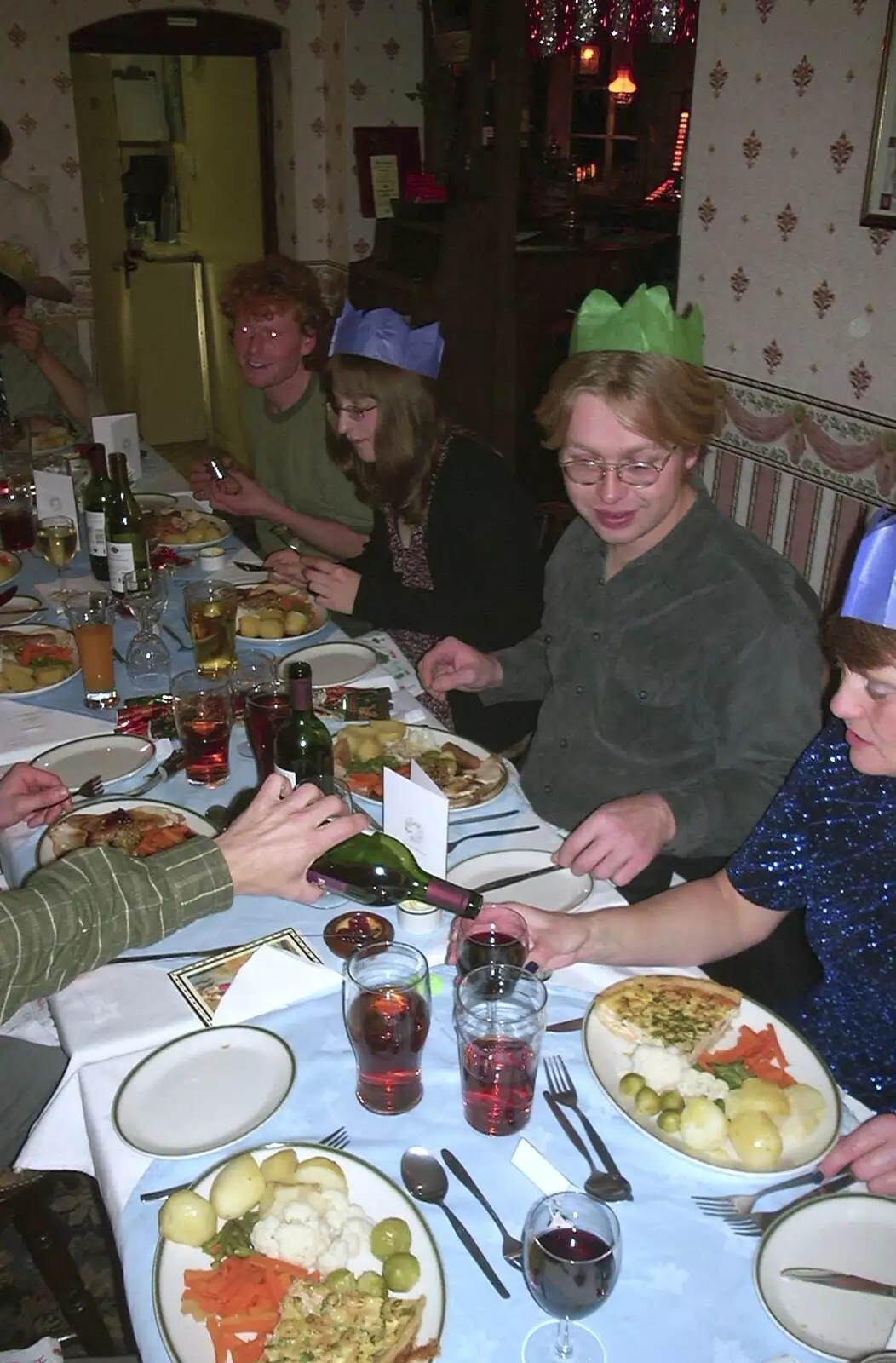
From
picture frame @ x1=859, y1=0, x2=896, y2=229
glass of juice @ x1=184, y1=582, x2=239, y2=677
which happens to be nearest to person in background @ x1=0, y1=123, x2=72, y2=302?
glass of juice @ x1=184, y1=582, x2=239, y2=677

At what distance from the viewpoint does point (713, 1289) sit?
0.94m

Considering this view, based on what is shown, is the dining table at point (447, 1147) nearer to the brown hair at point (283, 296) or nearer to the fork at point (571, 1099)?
the fork at point (571, 1099)

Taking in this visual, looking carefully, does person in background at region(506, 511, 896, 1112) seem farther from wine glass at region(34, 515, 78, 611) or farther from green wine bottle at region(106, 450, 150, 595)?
wine glass at region(34, 515, 78, 611)

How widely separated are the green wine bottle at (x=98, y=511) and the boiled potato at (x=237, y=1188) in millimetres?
1899

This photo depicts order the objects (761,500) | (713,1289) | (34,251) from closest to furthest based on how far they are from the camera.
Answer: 1. (713,1289)
2. (761,500)
3. (34,251)

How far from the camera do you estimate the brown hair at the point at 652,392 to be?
5.54 feet

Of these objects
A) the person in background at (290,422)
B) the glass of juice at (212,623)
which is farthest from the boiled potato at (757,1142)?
the person in background at (290,422)

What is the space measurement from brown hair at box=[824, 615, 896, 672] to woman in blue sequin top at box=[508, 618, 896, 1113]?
0.11 m

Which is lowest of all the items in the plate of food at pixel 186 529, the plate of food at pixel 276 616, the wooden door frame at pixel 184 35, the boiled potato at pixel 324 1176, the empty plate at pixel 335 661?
the empty plate at pixel 335 661

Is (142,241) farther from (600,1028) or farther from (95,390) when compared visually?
(600,1028)

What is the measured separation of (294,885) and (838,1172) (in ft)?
2.32

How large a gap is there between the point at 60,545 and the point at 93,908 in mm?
1629

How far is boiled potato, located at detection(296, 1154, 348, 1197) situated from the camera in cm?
101

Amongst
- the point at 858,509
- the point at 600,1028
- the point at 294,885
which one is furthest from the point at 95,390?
the point at 600,1028
